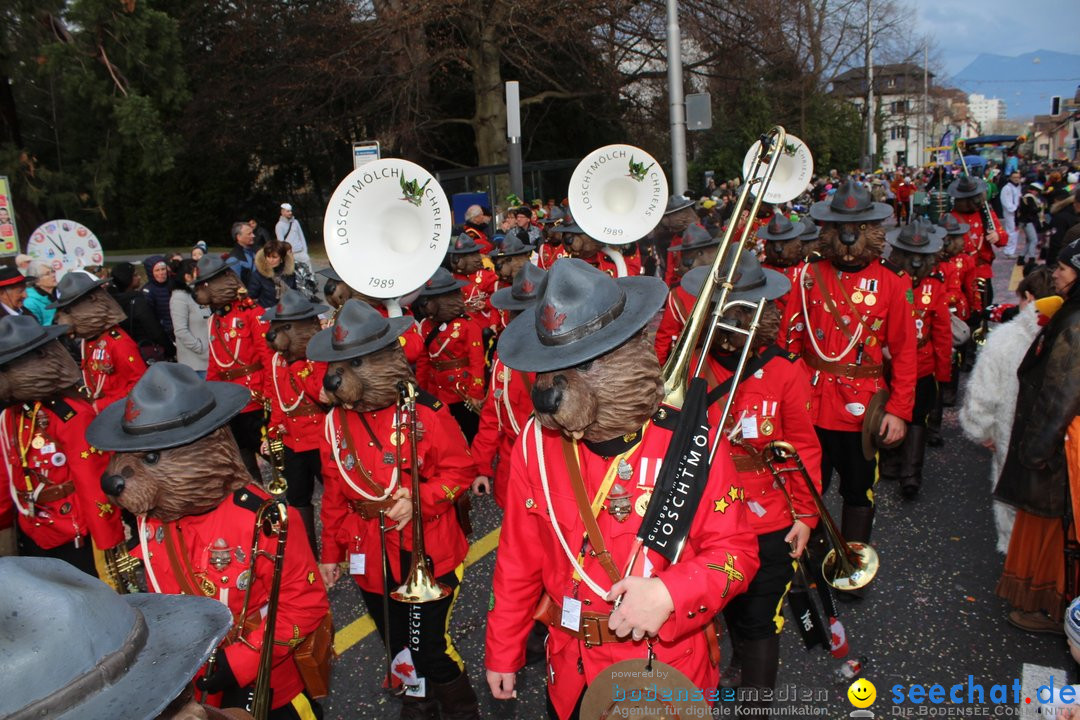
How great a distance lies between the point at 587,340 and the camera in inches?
86.0

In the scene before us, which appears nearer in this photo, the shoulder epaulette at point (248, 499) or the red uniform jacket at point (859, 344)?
the shoulder epaulette at point (248, 499)

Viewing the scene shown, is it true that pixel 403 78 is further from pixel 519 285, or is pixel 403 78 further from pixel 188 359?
pixel 519 285

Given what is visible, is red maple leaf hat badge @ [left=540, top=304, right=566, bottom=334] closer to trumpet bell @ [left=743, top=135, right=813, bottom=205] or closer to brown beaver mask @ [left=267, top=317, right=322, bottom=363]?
brown beaver mask @ [left=267, top=317, right=322, bottom=363]

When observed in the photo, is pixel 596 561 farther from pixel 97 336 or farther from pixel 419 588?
pixel 97 336

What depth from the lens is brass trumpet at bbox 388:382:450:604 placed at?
10.7ft

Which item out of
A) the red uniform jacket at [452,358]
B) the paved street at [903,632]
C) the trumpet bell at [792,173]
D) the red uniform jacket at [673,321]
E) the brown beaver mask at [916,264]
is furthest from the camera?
the trumpet bell at [792,173]

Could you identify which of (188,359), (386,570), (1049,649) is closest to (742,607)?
(386,570)

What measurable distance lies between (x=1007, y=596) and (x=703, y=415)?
2.99 m

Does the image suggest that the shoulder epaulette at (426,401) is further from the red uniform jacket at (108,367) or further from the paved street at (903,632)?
the red uniform jacket at (108,367)

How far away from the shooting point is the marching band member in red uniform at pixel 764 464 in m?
3.44

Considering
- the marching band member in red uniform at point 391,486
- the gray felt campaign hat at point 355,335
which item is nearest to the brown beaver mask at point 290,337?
the gray felt campaign hat at point 355,335

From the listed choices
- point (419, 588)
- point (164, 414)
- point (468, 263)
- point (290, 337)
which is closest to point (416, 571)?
point (419, 588)

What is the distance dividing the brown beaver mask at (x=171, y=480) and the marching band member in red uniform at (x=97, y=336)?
11.9 ft

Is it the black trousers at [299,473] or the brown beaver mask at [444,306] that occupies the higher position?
the brown beaver mask at [444,306]
